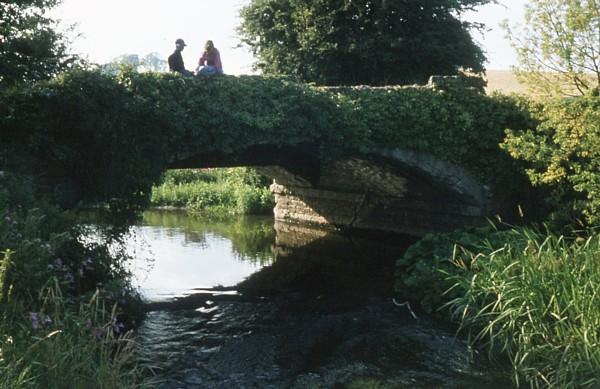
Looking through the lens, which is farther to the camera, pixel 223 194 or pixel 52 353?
pixel 223 194

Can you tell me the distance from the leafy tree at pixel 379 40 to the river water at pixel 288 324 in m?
6.62

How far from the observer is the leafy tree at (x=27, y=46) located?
13.5 metres

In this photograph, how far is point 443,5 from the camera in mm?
20891

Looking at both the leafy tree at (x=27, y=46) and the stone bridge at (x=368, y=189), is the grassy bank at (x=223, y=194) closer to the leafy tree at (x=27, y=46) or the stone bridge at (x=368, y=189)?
the stone bridge at (x=368, y=189)

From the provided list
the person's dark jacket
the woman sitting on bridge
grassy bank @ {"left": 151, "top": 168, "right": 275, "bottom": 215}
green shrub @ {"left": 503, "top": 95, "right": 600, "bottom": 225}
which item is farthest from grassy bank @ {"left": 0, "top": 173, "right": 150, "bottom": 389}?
grassy bank @ {"left": 151, "top": 168, "right": 275, "bottom": 215}

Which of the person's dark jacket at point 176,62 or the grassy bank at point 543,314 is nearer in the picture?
the grassy bank at point 543,314

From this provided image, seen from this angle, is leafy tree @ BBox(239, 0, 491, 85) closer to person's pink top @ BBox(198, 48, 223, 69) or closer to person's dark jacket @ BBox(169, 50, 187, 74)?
person's pink top @ BBox(198, 48, 223, 69)

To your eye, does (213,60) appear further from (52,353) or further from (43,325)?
(52,353)

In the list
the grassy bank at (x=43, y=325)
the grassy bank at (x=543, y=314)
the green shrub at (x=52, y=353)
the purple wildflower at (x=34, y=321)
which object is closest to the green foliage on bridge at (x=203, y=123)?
the grassy bank at (x=43, y=325)

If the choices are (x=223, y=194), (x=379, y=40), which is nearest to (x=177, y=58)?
(x=379, y=40)

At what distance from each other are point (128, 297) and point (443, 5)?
15.0 meters

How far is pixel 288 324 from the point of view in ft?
34.2

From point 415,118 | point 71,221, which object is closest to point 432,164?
point 415,118

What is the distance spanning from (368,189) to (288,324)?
8.33 metres
